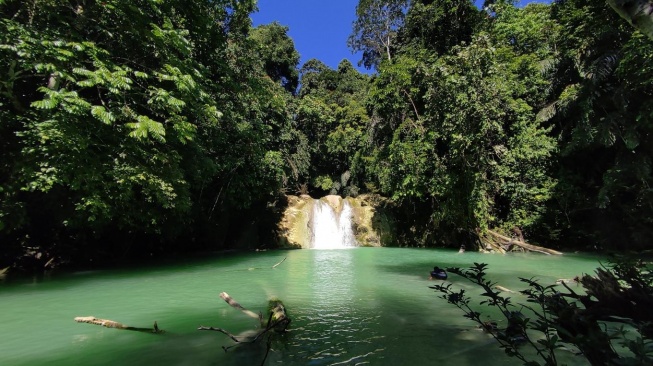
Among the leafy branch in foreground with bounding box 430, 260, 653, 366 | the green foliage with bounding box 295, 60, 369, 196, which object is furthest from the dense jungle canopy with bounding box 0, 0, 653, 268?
the leafy branch in foreground with bounding box 430, 260, 653, 366

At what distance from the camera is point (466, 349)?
15.0 feet

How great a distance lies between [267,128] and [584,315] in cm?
1590

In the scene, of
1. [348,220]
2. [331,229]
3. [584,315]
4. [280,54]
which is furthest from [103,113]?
[280,54]

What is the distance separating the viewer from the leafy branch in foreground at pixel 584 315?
168 cm

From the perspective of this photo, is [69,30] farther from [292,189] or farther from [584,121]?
[292,189]

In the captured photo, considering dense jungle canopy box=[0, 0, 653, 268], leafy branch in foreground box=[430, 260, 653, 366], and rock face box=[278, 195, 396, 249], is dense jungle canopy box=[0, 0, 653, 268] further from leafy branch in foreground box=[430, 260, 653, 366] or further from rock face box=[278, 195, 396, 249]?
leafy branch in foreground box=[430, 260, 653, 366]

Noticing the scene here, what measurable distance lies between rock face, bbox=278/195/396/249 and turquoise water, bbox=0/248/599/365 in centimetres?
897

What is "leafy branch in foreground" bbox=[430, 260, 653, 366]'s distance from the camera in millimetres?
1677

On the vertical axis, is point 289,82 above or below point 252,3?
above

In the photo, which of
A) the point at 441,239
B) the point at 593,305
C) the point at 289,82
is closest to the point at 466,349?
the point at 593,305

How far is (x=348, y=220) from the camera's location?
70.6 feet

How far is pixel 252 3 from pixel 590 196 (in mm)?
15689

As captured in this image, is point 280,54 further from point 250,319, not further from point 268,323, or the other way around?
point 268,323

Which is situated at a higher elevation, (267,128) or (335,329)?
(267,128)
